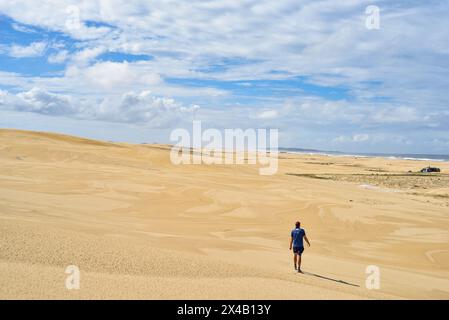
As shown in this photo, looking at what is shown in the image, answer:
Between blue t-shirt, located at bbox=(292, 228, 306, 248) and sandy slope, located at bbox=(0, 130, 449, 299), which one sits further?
blue t-shirt, located at bbox=(292, 228, 306, 248)

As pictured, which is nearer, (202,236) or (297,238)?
(297,238)

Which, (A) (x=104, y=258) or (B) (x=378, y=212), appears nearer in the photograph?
(A) (x=104, y=258)

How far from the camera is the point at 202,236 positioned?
705 inches

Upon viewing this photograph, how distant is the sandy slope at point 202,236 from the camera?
10.0m

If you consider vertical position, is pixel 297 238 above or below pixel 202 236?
above

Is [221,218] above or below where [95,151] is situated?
below

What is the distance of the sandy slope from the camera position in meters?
10.0

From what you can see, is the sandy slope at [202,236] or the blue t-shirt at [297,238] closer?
the sandy slope at [202,236]
